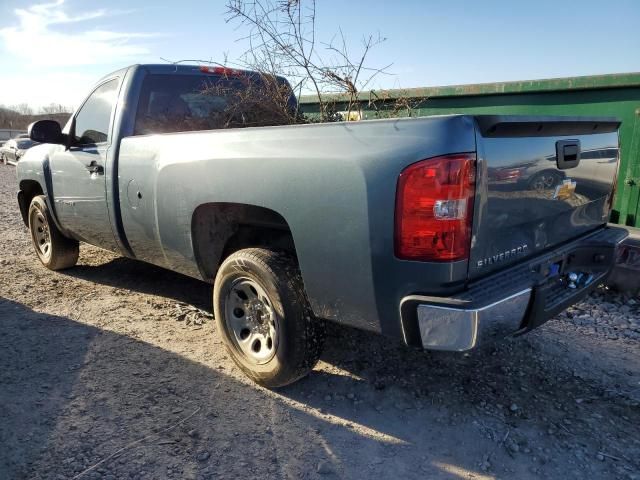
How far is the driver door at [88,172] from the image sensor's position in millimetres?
3867

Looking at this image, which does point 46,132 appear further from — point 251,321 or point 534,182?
point 534,182

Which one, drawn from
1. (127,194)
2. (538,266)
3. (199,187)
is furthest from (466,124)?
(127,194)

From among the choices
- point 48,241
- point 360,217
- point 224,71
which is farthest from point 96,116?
point 360,217

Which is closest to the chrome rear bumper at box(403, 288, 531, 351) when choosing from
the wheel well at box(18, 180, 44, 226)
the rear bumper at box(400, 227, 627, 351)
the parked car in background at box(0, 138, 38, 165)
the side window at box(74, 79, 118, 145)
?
the rear bumper at box(400, 227, 627, 351)

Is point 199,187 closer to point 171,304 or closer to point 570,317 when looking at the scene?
point 171,304

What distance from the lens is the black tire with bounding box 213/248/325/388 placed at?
2.63 m

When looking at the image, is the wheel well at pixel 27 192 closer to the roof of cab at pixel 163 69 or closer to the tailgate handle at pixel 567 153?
the roof of cab at pixel 163 69

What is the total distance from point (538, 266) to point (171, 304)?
3.11 m

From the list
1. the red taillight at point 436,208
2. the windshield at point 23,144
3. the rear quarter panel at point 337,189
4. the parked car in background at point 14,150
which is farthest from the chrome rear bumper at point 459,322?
the windshield at point 23,144

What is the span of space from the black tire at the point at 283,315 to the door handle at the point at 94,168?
64.0 inches

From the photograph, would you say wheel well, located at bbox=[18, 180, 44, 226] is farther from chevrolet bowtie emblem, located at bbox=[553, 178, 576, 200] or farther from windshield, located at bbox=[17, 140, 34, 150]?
windshield, located at bbox=[17, 140, 34, 150]

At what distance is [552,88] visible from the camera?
4.73 metres

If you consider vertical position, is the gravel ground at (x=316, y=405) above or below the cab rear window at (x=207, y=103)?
below

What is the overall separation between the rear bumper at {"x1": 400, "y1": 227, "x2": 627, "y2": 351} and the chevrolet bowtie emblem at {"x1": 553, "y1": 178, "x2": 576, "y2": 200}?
0.30 metres
